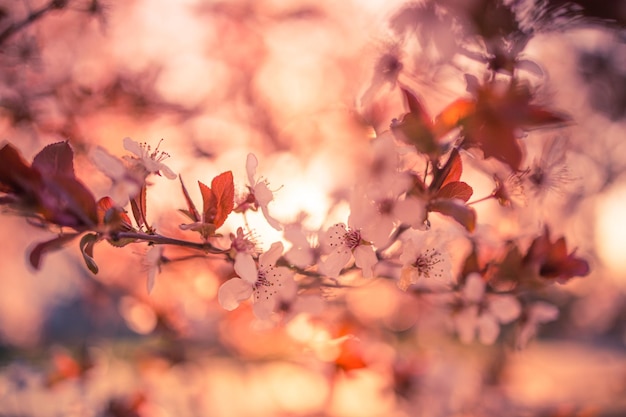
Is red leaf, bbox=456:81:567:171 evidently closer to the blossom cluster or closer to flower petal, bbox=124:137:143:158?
the blossom cluster

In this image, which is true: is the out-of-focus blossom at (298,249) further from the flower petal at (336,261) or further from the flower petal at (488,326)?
the flower petal at (488,326)

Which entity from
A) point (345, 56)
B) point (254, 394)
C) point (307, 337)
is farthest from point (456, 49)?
point (254, 394)

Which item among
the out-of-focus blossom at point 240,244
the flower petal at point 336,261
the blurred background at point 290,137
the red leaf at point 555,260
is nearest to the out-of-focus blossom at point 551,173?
the blurred background at point 290,137

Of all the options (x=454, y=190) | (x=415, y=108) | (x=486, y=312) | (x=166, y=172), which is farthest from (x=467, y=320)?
(x=166, y=172)

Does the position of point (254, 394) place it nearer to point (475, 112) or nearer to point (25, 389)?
point (25, 389)

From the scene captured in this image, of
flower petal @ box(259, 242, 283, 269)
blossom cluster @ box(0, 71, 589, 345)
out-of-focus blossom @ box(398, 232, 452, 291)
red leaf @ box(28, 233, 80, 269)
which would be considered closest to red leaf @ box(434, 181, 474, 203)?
blossom cluster @ box(0, 71, 589, 345)

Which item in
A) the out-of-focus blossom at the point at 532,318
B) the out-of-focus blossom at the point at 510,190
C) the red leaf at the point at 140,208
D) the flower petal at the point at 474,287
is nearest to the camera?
the red leaf at the point at 140,208
